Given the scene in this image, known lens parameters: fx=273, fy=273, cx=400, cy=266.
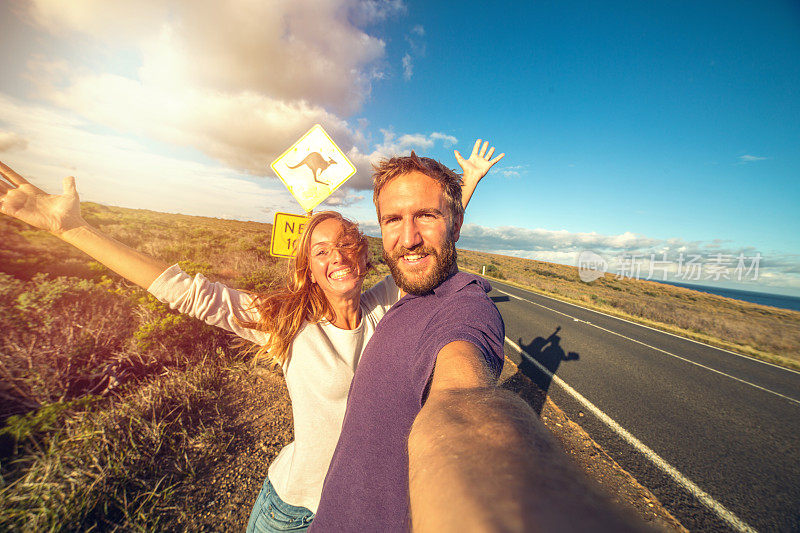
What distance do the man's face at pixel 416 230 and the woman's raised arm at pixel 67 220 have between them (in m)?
1.32

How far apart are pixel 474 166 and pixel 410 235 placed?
1432mm

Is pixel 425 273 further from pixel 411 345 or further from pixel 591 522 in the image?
pixel 591 522

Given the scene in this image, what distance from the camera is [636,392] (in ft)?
16.1

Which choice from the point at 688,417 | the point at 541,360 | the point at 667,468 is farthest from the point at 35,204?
the point at 688,417

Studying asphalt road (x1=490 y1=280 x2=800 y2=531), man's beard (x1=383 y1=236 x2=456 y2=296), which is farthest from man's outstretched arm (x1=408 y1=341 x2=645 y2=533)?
asphalt road (x1=490 y1=280 x2=800 y2=531)

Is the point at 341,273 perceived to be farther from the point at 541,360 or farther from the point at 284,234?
the point at 541,360

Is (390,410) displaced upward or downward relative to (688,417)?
upward

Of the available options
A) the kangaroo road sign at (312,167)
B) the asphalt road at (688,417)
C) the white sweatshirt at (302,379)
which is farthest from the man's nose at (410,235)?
the asphalt road at (688,417)

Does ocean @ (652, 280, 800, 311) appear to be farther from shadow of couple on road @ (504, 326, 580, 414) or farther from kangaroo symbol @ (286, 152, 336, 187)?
kangaroo symbol @ (286, 152, 336, 187)

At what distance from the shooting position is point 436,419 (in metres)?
0.81

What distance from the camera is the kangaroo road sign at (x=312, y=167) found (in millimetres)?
3381

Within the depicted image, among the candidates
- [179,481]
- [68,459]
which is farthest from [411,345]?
[68,459]

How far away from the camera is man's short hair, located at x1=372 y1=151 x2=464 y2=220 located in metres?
1.77

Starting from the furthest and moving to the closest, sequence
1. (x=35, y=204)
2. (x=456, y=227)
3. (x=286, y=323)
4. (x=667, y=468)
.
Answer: (x=667, y=468), (x=456, y=227), (x=286, y=323), (x=35, y=204)
